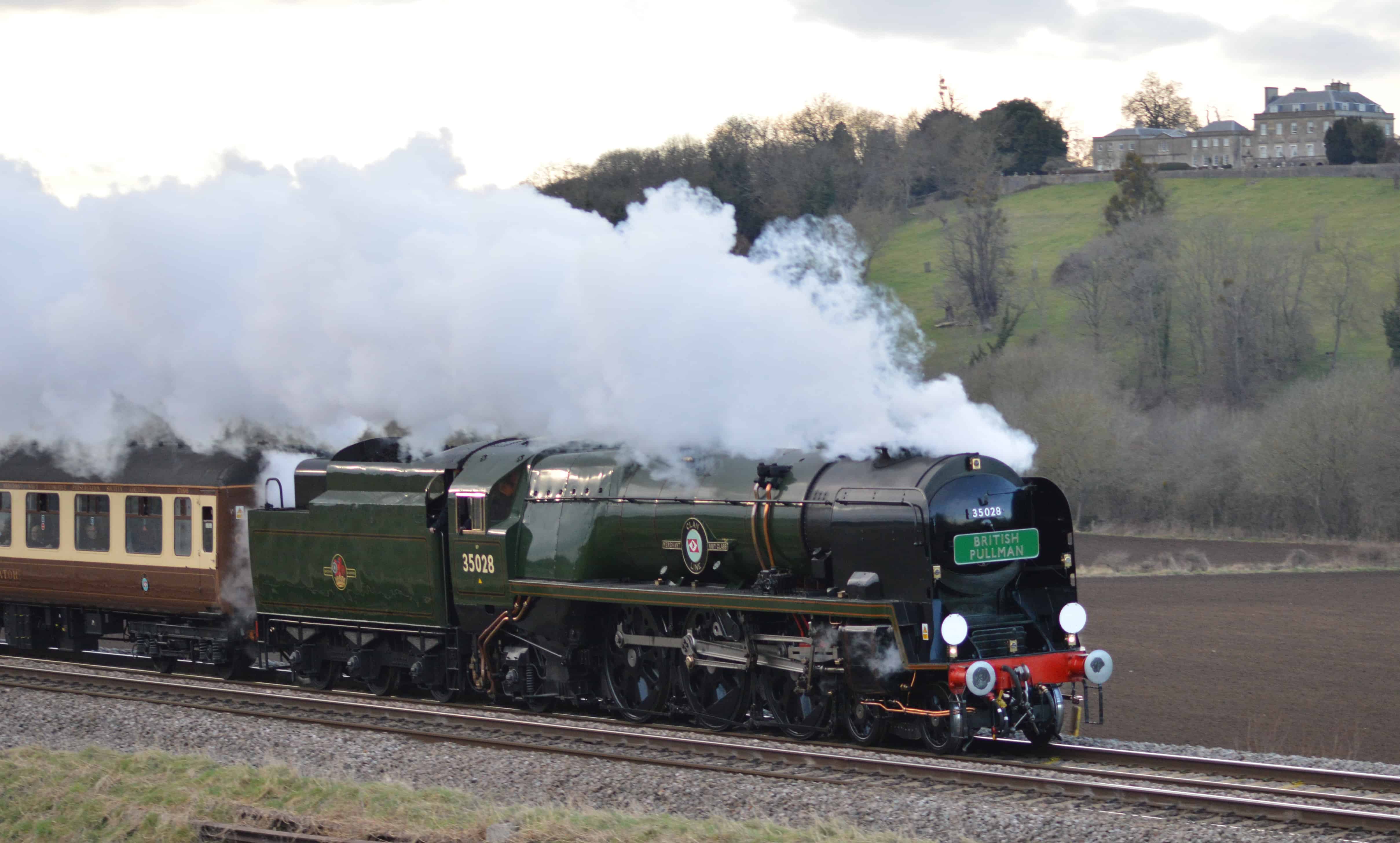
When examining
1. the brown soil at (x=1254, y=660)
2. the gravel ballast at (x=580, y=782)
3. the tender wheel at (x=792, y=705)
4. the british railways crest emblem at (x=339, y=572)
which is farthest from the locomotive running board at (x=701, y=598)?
the brown soil at (x=1254, y=660)

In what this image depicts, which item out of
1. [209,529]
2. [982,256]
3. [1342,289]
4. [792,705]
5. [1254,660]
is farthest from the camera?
[982,256]

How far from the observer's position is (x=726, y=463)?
1433 centimetres

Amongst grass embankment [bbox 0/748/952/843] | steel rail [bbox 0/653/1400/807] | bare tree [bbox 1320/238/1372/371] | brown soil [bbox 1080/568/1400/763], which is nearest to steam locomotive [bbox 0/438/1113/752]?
steel rail [bbox 0/653/1400/807]

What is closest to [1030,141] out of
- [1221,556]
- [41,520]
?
[1221,556]

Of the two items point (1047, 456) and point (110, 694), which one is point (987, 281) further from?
point (110, 694)

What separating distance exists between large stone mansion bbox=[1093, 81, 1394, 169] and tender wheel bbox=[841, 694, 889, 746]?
11533 cm

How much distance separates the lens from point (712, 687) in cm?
1469

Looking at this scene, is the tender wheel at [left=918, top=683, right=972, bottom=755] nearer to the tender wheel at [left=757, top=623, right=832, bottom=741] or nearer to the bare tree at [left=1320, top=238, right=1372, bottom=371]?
the tender wheel at [left=757, top=623, right=832, bottom=741]

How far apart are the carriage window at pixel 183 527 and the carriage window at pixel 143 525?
1.18 ft

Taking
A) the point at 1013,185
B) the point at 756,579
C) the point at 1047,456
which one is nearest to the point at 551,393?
the point at 756,579

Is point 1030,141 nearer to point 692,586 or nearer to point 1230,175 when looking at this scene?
point 1230,175

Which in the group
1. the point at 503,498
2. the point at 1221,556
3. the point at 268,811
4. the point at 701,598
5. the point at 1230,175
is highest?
the point at 1230,175

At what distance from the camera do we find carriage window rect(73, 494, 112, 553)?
19828mm

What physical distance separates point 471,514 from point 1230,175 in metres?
102
